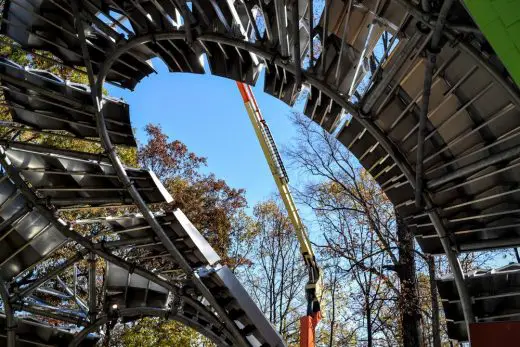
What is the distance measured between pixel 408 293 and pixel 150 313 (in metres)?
9.28

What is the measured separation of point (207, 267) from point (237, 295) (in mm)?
1110

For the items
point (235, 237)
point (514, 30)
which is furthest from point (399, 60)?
point (235, 237)

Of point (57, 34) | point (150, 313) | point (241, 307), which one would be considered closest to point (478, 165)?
point (241, 307)

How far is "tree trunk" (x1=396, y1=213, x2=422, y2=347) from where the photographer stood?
1644 centimetres

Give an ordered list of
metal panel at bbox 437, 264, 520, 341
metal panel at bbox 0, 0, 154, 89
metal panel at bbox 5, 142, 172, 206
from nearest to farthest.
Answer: metal panel at bbox 0, 0, 154, 89 < metal panel at bbox 437, 264, 520, 341 < metal panel at bbox 5, 142, 172, 206

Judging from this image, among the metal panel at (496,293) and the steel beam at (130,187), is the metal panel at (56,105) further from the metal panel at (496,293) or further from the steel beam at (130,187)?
the metal panel at (496,293)

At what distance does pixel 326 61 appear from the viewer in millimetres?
8008

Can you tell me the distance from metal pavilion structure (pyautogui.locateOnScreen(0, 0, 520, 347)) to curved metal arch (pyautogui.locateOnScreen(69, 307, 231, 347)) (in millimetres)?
59

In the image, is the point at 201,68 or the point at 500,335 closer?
the point at 500,335

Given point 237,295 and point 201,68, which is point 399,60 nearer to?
point 201,68

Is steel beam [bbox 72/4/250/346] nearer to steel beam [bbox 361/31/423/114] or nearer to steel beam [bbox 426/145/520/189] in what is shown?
steel beam [bbox 361/31/423/114]

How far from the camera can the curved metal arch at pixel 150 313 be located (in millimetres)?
13312

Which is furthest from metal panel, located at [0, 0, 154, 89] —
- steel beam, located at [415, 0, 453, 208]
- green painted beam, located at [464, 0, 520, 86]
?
green painted beam, located at [464, 0, 520, 86]

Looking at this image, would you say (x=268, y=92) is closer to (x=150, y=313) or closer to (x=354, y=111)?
(x=354, y=111)
